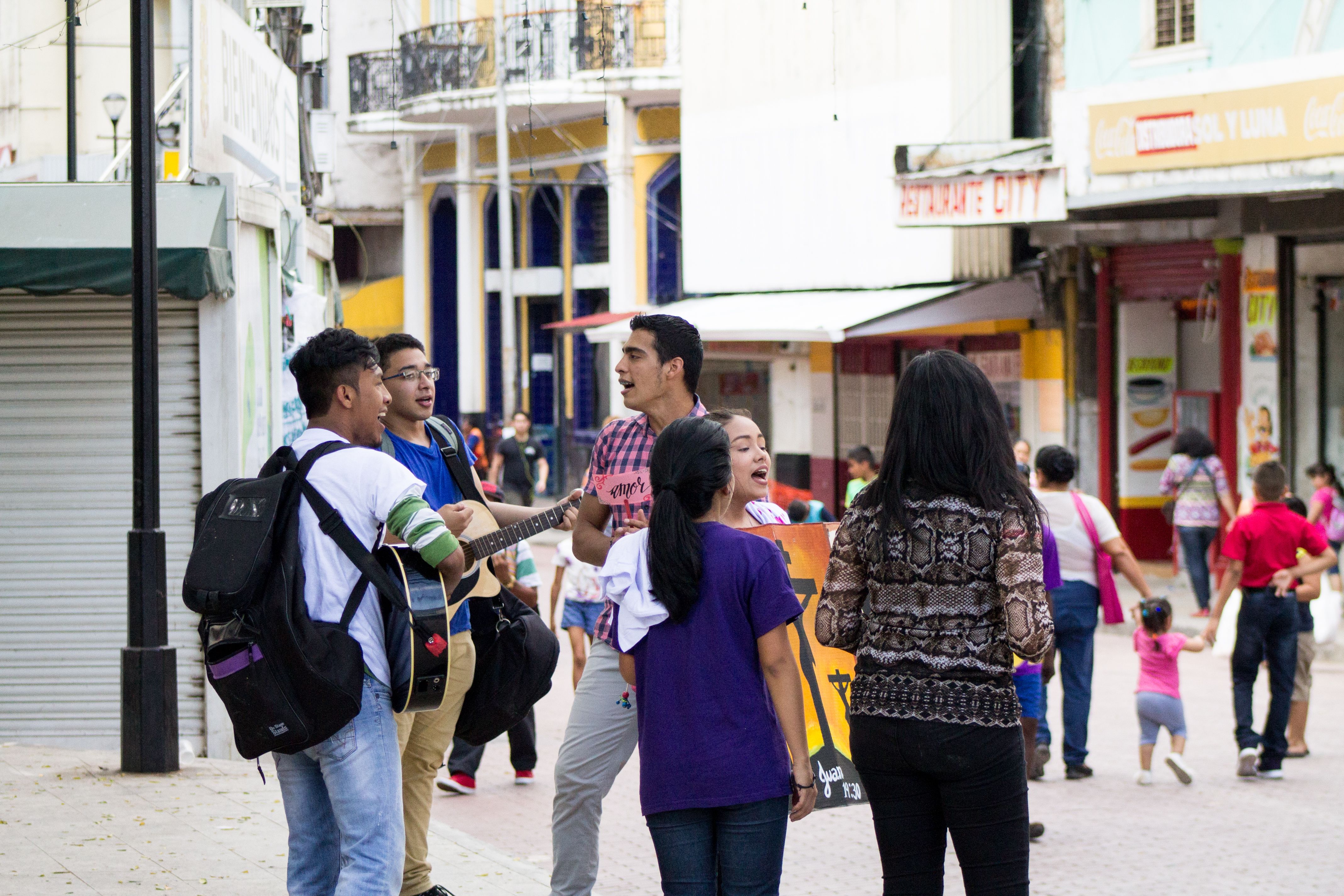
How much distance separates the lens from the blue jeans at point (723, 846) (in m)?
3.94

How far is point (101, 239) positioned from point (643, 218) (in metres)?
20.8

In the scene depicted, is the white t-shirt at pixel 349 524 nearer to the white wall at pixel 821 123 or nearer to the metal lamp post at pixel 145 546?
the metal lamp post at pixel 145 546

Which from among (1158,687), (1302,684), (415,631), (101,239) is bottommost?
(1302,684)

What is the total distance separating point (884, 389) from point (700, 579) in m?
18.9

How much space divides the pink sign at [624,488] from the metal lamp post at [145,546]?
132 inches

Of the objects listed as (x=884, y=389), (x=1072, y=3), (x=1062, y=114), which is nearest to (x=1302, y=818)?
(x=1062, y=114)

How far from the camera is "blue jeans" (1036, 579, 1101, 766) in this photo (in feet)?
28.6

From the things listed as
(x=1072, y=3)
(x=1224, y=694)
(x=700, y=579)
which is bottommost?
(x=1224, y=694)

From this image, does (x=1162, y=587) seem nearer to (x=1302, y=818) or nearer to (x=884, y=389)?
(x=884, y=389)

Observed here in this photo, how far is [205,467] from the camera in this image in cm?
887

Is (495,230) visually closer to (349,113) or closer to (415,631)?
(349,113)

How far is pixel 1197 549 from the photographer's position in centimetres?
1577

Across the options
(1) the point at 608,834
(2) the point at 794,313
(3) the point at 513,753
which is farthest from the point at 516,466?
(1) the point at 608,834

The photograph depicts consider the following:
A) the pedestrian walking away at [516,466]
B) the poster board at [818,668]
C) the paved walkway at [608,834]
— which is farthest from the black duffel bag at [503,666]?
the pedestrian walking away at [516,466]
